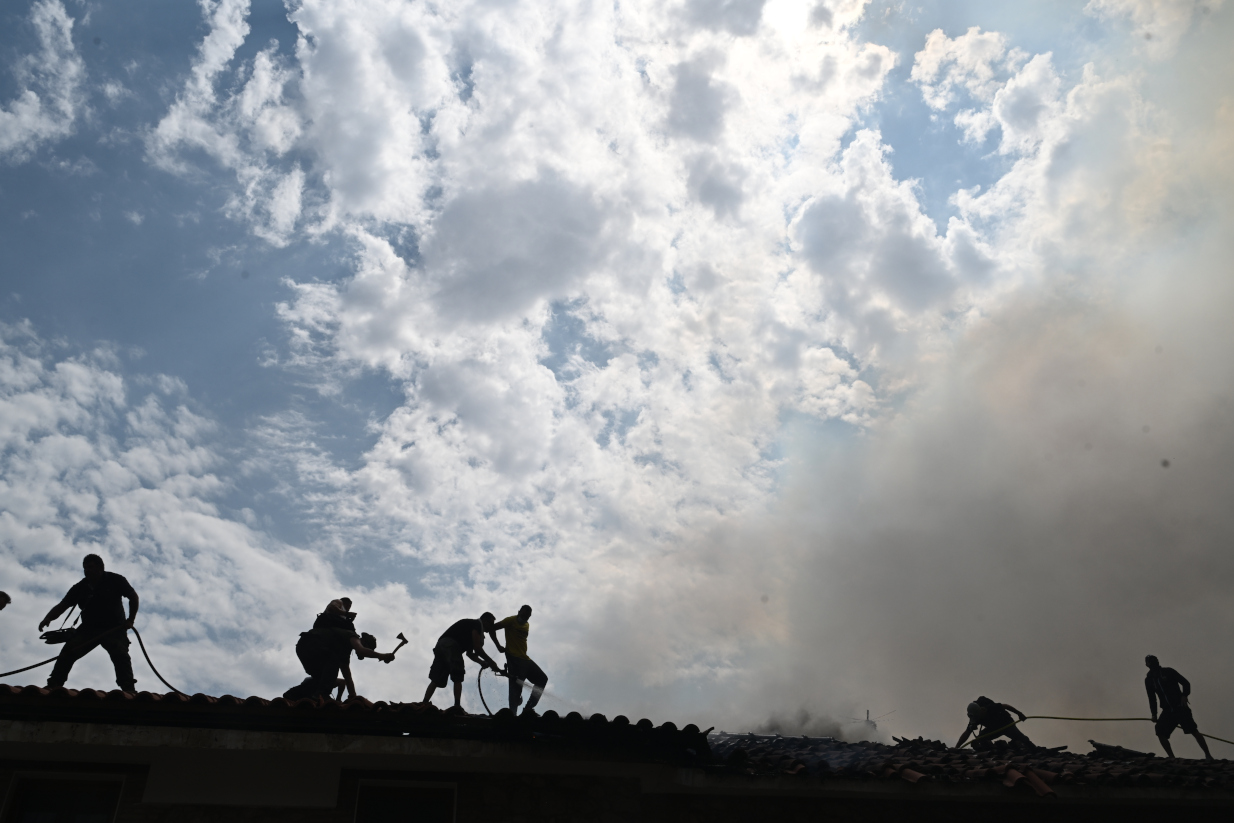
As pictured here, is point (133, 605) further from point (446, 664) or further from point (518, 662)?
point (518, 662)

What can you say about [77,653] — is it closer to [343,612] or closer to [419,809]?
[343,612]

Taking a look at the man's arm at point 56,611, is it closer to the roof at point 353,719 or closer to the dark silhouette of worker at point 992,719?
the roof at point 353,719

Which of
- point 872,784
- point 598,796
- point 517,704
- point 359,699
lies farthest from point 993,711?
point 359,699

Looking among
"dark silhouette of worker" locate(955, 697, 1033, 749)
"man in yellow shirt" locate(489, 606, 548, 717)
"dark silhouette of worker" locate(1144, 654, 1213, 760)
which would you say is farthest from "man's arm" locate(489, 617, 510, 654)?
"dark silhouette of worker" locate(1144, 654, 1213, 760)

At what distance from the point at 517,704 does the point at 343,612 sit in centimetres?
279

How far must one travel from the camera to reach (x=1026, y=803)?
28.2ft

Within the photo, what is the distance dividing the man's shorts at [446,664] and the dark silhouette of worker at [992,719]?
902cm

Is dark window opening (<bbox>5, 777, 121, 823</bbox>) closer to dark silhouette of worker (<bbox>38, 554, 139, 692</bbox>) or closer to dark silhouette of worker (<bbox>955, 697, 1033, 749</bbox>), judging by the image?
dark silhouette of worker (<bbox>38, 554, 139, 692</bbox>)

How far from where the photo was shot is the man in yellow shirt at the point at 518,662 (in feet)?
34.7

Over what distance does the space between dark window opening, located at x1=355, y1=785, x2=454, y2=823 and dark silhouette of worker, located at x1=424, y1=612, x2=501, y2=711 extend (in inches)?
118

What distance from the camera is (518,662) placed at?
10.7 meters

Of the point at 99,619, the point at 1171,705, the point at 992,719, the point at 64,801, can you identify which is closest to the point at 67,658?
the point at 99,619

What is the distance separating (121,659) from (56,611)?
37.5 inches

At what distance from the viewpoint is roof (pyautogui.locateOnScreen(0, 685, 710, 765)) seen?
19.4ft
